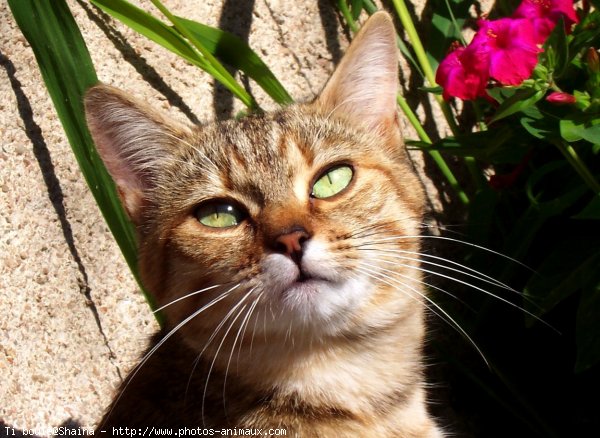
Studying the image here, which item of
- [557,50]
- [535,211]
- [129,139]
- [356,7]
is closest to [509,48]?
[557,50]

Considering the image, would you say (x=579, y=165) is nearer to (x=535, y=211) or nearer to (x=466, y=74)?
(x=535, y=211)

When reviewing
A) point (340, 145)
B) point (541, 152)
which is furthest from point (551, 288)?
point (340, 145)

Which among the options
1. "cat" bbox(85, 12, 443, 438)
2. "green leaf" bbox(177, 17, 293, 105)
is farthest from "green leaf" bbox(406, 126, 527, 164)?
"green leaf" bbox(177, 17, 293, 105)

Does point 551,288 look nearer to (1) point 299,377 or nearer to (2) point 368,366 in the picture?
(2) point 368,366

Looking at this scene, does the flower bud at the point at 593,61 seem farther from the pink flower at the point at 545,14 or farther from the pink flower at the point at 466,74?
the pink flower at the point at 466,74

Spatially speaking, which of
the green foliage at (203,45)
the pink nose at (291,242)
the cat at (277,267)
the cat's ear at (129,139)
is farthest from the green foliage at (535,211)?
the cat's ear at (129,139)

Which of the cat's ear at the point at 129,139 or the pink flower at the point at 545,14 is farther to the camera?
the pink flower at the point at 545,14
